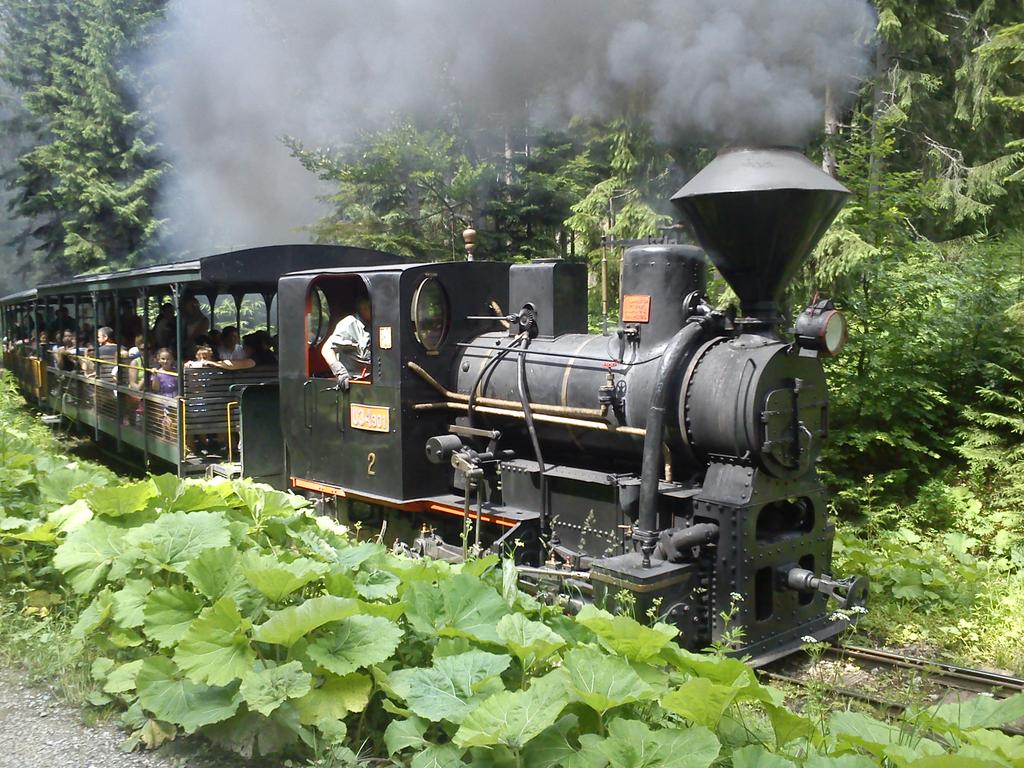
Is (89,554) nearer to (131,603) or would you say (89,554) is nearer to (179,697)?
(131,603)

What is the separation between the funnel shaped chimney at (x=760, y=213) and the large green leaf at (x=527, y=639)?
289 centimetres

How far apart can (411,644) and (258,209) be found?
86.4 ft

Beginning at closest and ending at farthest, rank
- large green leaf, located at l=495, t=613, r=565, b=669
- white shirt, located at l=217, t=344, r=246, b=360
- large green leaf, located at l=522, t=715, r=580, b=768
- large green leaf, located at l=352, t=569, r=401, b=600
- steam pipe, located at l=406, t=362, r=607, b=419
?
large green leaf, located at l=522, t=715, r=580, b=768 < large green leaf, located at l=495, t=613, r=565, b=669 < large green leaf, located at l=352, t=569, r=401, b=600 < steam pipe, located at l=406, t=362, r=607, b=419 < white shirt, located at l=217, t=344, r=246, b=360

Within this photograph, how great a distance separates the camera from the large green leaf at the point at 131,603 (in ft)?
9.82

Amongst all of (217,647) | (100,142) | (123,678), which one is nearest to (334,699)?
(217,647)

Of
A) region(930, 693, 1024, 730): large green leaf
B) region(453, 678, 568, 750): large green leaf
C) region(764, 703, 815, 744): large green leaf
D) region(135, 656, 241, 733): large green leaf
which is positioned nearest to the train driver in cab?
region(135, 656, 241, 733): large green leaf

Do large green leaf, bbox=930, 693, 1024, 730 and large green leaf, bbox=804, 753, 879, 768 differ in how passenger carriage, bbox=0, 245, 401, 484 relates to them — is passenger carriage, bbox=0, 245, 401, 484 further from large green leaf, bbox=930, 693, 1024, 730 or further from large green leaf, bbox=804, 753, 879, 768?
large green leaf, bbox=804, 753, 879, 768

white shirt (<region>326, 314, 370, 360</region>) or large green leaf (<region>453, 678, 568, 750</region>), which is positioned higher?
white shirt (<region>326, 314, 370, 360</region>)

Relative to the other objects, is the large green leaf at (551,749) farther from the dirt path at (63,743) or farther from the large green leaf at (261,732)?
the dirt path at (63,743)

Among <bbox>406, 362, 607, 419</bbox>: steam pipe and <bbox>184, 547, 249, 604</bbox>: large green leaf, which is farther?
<bbox>406, 362, 607, 419</bbox>: steam pipe

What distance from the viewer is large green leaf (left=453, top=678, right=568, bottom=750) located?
220 cm

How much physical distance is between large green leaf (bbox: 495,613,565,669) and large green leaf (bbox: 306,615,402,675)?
320mm

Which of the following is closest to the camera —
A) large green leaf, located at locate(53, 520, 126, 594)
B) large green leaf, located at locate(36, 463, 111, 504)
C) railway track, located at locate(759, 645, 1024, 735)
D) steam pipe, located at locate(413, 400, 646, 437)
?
large green leaf, located at locate(53, 520, 126, 594)

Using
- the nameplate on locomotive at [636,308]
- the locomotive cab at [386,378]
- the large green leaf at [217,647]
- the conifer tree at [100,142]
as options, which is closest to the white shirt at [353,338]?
the locomotive cab at [386,378]
